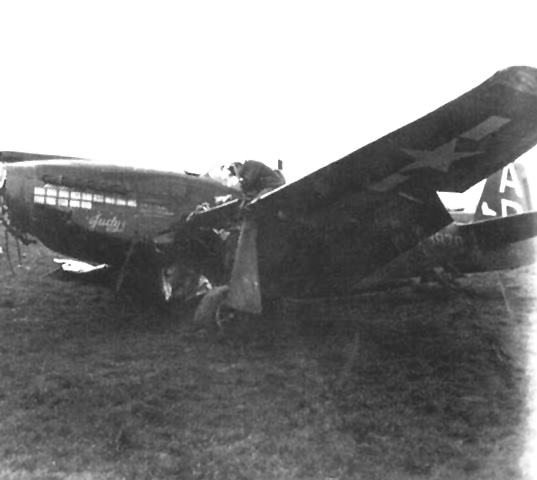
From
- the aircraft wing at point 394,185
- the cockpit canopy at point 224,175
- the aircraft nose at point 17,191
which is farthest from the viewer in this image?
the cockpit canopy at point 224,175

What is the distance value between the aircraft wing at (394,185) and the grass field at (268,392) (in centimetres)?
103

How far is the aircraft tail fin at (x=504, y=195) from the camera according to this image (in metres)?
10.4

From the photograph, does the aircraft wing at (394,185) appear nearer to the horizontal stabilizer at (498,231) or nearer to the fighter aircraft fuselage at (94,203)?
the fighter aircraft fuselage at (94,203)

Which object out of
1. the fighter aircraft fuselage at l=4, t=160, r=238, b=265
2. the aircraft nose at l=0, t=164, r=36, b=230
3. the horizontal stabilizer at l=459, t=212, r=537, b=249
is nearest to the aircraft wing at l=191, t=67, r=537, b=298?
the fighter aircraft fuselage at l=4, t=160, r=238, b=265

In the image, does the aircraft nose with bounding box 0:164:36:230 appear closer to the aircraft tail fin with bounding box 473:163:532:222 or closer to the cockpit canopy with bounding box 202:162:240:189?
the cockpit canopy with bounding box 202:162:240:189

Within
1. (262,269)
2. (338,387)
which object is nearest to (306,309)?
(262,269)

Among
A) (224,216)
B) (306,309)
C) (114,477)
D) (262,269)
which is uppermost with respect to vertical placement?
(224,216)

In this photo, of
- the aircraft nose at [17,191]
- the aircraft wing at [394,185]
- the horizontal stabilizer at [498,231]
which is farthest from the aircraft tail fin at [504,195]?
the aircraft nose at [17,191]

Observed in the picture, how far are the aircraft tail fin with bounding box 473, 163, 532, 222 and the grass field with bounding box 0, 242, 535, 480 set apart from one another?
7.64 ft

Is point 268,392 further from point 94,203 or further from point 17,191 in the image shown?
point 17,191

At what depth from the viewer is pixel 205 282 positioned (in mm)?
7543

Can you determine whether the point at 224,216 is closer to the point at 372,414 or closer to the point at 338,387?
the point at 338,387

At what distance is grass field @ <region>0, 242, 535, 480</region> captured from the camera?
402 cm

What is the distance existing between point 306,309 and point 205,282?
171 cm
